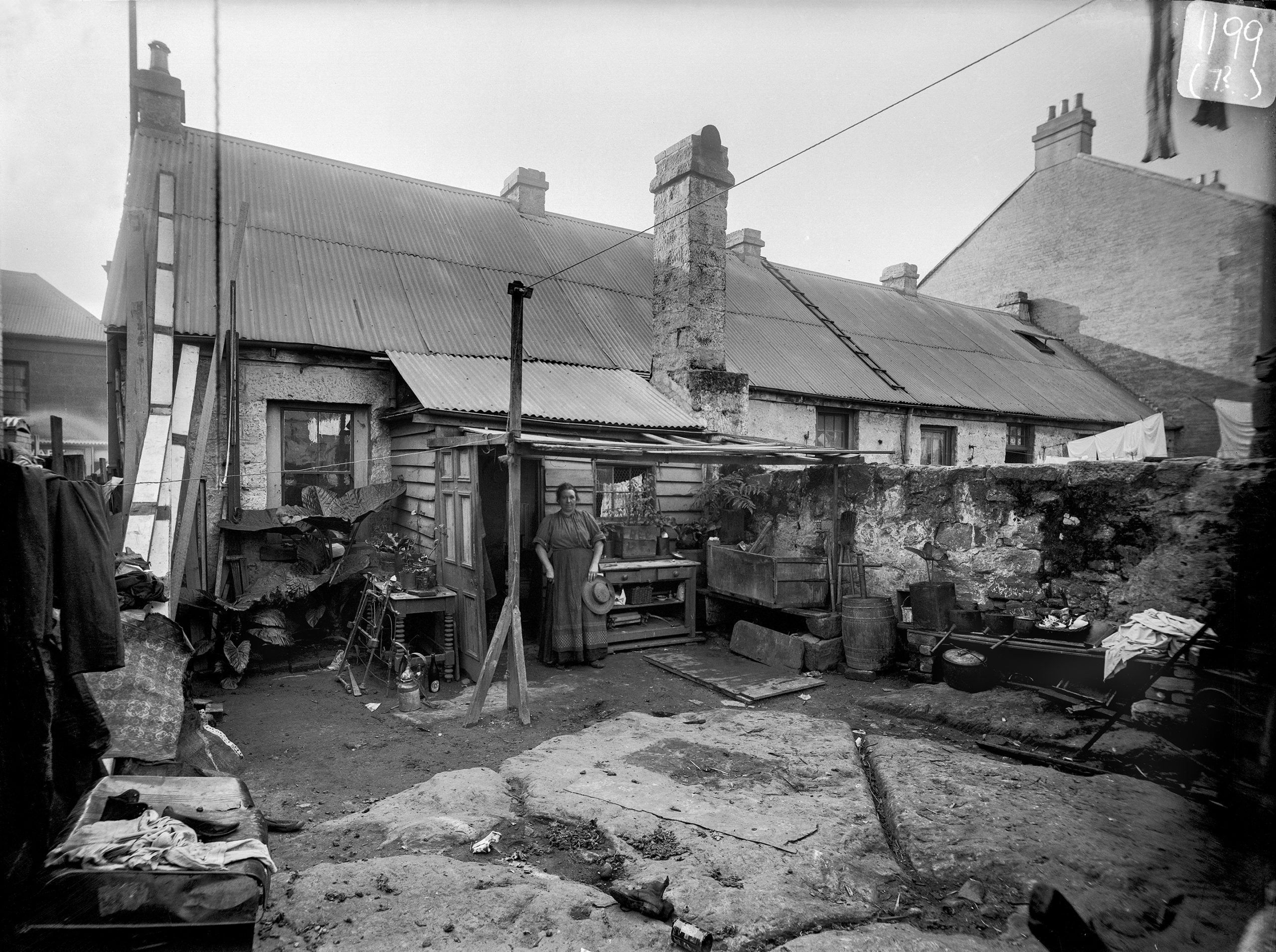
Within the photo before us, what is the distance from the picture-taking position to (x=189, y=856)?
2752mm

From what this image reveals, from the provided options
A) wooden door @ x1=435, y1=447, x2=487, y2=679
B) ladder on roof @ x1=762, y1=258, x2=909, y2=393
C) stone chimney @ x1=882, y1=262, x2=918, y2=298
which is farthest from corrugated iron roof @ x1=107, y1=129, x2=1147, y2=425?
stone chimney @ x1=882, y1=262, x2=918, y2=298

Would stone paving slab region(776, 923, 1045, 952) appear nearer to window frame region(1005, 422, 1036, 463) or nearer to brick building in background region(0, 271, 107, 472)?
brick building in background region(0, 271, 107, 472)

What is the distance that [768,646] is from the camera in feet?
27.8

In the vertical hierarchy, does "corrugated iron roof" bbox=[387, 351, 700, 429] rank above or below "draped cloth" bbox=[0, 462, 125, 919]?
above

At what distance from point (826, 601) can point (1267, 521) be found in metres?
5.49

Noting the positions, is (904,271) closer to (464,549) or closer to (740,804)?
(464,549)

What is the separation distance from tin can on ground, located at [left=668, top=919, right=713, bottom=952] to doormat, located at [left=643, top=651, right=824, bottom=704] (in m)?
3.93

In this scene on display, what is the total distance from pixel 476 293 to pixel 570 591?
20.5 ft

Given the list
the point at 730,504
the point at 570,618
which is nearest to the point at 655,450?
the point at 570,618

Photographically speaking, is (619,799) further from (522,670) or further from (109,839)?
(109,839)

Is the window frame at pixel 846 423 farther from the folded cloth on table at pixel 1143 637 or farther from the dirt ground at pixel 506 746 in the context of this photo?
the folded cloth on table at pixel 1143 637

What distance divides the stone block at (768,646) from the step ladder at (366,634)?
4354mm

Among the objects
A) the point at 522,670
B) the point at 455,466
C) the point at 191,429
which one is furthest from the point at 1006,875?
the point at 191,429

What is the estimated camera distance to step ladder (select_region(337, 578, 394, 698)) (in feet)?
23.9
